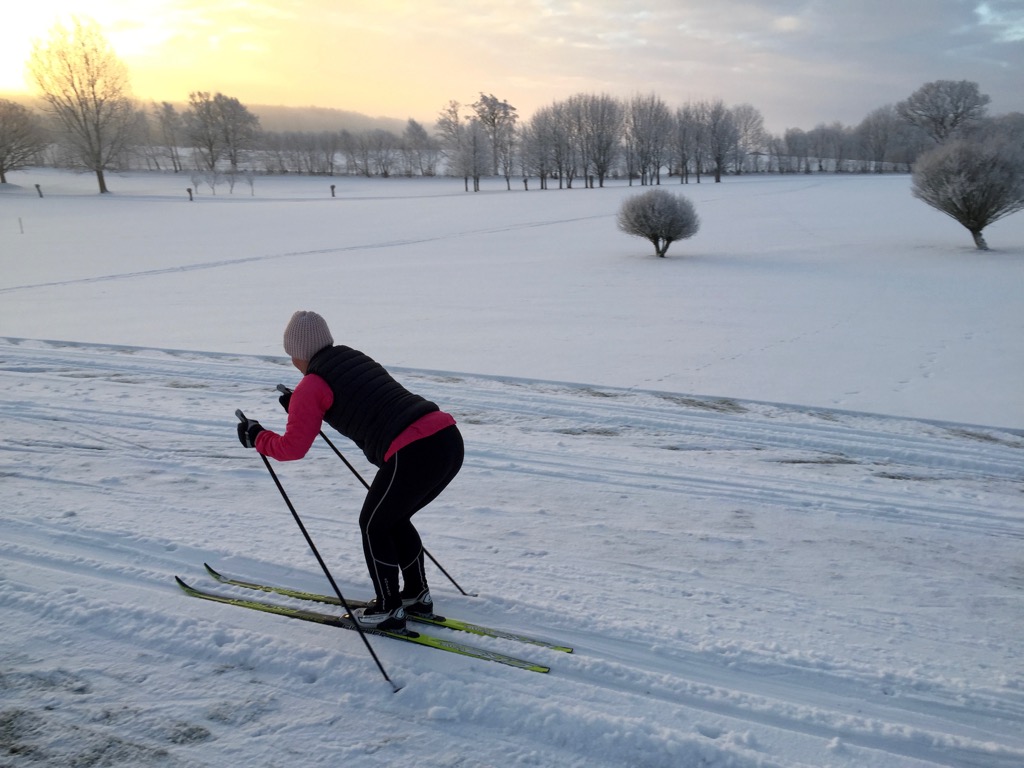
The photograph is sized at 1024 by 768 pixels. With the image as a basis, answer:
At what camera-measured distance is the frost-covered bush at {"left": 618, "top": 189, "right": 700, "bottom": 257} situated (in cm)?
2183

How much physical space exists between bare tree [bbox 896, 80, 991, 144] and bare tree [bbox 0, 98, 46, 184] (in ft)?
305

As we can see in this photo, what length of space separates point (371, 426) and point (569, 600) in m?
1.57

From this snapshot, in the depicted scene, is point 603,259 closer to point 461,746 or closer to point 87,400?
point 87,400

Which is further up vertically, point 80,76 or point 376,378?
point 80,76

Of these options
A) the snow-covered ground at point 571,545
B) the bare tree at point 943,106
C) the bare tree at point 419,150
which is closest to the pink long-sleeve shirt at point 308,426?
the snow-covered ground at point 571,545

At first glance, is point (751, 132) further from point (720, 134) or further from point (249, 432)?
point (249, 432)

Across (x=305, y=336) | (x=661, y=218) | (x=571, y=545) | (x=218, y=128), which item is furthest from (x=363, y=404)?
(x=218, y=128)

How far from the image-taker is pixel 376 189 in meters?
69.4

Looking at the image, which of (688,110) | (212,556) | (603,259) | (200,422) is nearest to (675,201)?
(603,259)

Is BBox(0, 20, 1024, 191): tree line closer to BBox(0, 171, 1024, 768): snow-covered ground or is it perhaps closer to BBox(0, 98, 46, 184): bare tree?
BBox(0, 98, 46, 184): bare tree

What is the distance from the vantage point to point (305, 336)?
11.0 feet

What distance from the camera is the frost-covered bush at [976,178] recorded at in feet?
65.0

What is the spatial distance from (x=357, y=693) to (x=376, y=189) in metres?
70.5

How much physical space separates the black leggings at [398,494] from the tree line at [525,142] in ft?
208
